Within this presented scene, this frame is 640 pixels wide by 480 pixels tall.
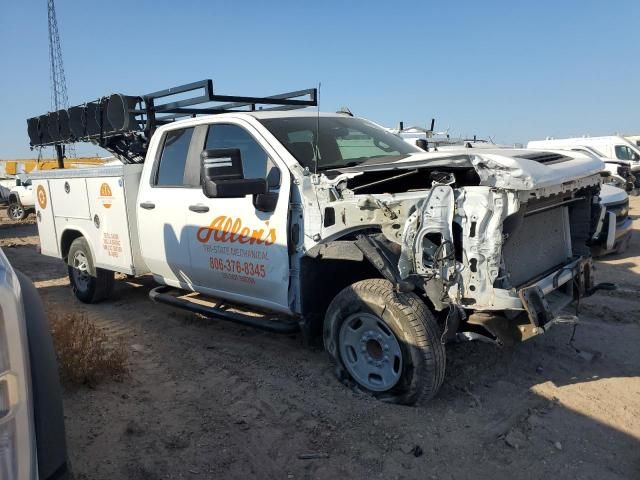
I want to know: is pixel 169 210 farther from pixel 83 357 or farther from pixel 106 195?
pixel 83 357

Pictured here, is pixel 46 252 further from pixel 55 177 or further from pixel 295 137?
pixel 295 137

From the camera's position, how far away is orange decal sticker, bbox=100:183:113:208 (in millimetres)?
5633

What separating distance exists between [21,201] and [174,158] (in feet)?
55.5

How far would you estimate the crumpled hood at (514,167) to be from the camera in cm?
294

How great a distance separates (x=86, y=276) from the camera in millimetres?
6484

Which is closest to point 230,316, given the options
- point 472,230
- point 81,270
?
point 472,230

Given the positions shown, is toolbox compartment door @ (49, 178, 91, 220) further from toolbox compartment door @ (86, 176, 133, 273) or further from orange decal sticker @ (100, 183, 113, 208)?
orange decal sticker @ (100, 183, 113, 208)

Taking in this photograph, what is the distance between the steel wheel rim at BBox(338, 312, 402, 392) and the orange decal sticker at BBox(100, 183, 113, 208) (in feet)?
10.7

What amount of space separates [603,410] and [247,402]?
2.38 metres

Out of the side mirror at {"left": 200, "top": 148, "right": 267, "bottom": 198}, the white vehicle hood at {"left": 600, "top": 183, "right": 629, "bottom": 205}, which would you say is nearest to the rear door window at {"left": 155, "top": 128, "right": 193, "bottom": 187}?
the side mirror at {"left": 200, "top": 148, "right": 267, "bottom": 198}

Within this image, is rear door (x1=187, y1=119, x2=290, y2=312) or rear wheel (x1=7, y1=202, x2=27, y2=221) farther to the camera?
rear wheel (x1=7, y1=202, x2=27, y2=221)

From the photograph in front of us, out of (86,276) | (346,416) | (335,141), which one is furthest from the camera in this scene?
(86,276)

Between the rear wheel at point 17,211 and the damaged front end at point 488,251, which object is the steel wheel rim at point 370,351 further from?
the rear wheel at point 17,211

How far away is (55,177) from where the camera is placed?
648cm
